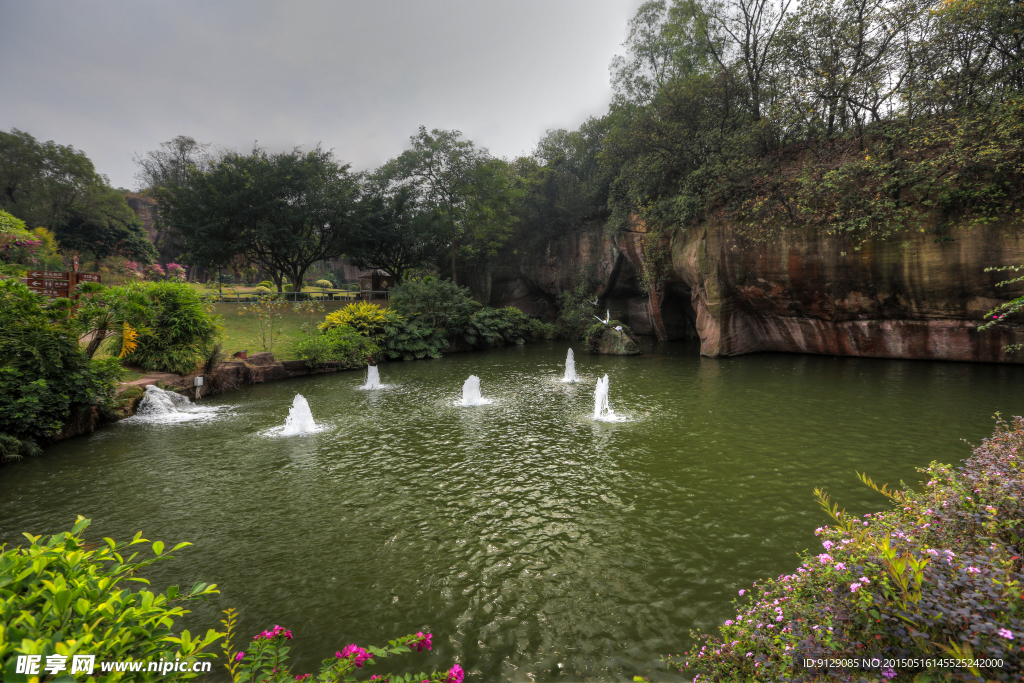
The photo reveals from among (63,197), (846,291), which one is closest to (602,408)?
(846,291)

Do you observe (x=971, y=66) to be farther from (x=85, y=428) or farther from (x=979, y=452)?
(x=85, y=428)

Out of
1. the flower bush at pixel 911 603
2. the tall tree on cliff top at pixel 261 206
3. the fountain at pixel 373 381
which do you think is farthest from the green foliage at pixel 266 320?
the flower bush at pixel 911 603

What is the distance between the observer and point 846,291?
1569cm

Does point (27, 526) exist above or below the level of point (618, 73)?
below

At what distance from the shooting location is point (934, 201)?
43.0 feet

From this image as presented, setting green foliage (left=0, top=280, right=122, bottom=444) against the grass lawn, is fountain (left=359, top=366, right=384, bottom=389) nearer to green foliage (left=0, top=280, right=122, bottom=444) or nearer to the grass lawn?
the grass lawn

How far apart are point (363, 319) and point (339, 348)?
2.99 meters

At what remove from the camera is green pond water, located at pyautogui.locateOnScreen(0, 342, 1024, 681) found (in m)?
3.72

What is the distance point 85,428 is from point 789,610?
12411 mm

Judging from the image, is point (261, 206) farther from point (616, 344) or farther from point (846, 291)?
point (846, 291)

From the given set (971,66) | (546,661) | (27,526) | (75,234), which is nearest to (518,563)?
(546,661)

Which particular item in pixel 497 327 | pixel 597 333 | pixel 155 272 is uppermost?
pixel 155 272
